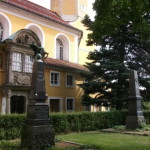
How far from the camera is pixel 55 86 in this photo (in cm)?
2581

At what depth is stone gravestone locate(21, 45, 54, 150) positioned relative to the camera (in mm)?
10328

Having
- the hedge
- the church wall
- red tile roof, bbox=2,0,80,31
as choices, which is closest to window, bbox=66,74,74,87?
the church wall

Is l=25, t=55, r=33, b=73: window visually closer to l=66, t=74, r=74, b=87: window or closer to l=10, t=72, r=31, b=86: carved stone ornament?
l=10, t=72, r=31, b=86: carved stone ornament

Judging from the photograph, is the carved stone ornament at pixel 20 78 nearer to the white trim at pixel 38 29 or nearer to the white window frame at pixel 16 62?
the white window frame at pixel 16 62

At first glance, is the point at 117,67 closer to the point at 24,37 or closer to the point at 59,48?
the point at 24,37

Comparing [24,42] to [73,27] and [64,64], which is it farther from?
[73,27]

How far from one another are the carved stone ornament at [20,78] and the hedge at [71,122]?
19.4ft

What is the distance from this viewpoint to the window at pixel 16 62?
21303mm

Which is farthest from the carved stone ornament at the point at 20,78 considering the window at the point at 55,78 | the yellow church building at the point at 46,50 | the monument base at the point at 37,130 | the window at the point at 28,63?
the monument base at the point at 37,130

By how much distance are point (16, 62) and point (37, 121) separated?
11742 millimetres

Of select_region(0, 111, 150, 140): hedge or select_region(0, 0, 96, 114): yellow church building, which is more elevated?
select_region(0, 0, 96, 114): yellow church building

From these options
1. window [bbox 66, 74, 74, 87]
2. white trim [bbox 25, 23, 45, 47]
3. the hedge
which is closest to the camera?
the hedge

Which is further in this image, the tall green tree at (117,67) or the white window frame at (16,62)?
the tall green tree at (117,67)

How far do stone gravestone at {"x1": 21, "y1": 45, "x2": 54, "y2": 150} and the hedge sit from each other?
360 cm
